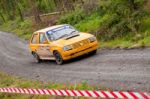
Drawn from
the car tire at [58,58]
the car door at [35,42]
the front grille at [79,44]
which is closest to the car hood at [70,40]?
the front grille at [79,44]

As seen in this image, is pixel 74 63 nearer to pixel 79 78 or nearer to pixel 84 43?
pixel 84 43

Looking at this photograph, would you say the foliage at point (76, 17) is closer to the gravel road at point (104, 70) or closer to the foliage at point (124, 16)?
the foliage at point (124, 16)

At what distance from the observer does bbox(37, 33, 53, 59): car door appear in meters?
19.0

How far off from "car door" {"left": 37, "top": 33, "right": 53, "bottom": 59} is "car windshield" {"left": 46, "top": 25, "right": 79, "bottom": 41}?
0.34 m

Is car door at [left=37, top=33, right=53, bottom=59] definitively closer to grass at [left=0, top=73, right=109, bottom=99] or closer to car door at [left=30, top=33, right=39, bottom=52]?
car door at [left=30, top=33, right=39, bottom=52]

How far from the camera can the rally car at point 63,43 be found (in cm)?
1756

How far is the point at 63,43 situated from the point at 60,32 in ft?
4.27

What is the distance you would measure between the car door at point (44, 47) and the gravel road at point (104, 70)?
1.61 ft

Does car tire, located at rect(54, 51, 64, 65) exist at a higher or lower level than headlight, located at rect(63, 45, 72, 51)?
lower

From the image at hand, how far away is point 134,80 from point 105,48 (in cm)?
807

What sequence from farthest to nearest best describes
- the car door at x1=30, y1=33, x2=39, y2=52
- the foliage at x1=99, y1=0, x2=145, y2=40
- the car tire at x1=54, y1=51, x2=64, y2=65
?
the car door at x1=30, y1=33, x2=39, y2=52 → the foliage at x1=99, y1=0, x2=145, y2=40 → the car tire at x1=54, y1=51, x2=64, y2=65

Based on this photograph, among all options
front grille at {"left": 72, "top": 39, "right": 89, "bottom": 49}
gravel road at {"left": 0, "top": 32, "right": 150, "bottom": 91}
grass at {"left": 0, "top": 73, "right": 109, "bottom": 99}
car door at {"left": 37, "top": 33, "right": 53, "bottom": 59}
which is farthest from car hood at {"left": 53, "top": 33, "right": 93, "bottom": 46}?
grass at {"left": 0, "top": 73, "right": 109, "bottom": 99}

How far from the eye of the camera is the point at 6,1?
7969cm

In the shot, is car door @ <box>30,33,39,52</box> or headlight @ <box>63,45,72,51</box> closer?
headlight @ <box>63,45,72,51</box>
